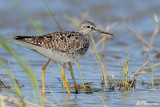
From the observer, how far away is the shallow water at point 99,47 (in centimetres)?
687

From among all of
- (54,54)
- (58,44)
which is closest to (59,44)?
(58,44)

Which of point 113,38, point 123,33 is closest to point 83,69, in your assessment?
point 113,38

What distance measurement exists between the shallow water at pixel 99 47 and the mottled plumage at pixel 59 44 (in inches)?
16.7

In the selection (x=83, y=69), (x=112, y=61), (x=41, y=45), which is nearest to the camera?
(x=41, y=45)

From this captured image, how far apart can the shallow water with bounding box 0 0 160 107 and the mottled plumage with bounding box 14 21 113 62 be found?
0.42 m

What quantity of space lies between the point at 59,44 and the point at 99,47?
6.09 metres

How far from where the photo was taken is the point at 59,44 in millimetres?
7172

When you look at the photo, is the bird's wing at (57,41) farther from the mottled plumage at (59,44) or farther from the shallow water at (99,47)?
the shallow water at (99,47)

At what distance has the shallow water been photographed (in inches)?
270

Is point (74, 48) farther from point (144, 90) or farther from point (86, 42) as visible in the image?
point (144, 90)

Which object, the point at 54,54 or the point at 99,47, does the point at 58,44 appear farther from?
the point at 99,47

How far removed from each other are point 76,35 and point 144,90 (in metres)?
1.85

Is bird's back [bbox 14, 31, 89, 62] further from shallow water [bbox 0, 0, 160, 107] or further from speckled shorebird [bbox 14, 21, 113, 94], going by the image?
shallow water [bbox 0, 0, 160, 107]

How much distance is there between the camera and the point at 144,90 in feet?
24.4
